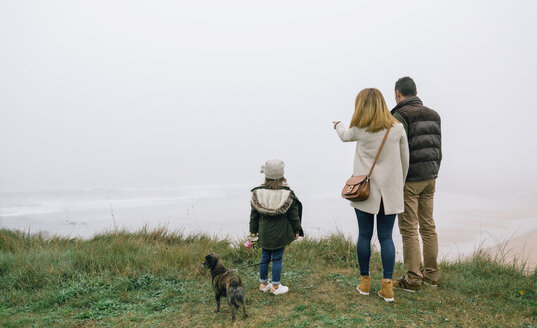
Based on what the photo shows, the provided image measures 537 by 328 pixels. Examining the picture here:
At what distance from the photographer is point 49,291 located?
5105 millimetres

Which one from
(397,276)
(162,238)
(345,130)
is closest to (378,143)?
(345,130)

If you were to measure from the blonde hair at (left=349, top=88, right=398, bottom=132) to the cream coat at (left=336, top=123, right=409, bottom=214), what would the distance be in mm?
73

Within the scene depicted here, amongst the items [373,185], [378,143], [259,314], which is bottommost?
[259,314]

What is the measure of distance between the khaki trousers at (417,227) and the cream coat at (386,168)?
1.73 ft

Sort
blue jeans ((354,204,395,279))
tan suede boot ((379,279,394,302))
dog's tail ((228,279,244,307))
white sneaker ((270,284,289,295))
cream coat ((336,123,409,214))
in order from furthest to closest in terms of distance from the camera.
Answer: white sneaker ((270,284,289,295)) < tan suede boot ((379,279,394,302)) < blue jeans ((354,204,395,279)) < cream coat ((336,123,409,214)) < dog's tail ((228,279,244,307))

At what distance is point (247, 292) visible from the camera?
4.83m

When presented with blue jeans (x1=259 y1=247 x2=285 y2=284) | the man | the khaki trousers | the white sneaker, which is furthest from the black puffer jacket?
the white sneaker

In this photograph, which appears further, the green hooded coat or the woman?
the green hooded coat

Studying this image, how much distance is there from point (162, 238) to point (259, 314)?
529 cm

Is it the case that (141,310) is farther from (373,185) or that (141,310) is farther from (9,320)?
(373,185)

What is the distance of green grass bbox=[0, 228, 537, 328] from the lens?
396 centimetres

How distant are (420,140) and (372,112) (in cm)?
87

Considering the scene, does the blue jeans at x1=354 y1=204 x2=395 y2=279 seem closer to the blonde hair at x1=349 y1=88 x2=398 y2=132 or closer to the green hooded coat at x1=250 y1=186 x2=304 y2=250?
the green hooded coat at x1=250 y1=186 x2=304 y2=250

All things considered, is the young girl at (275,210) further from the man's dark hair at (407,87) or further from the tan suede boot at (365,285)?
the man's dark hair at (407,87)
